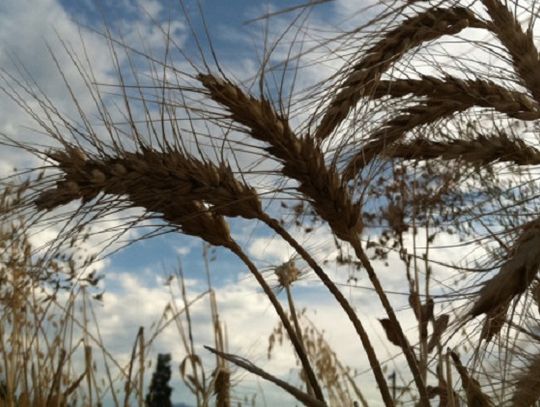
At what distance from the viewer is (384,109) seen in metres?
2.57

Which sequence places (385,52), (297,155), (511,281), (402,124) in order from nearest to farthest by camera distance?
(511,281)
(297,155)
(385,52)
(402,124)

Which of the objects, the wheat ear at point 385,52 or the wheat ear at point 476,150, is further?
the wheat ear at point 476,150

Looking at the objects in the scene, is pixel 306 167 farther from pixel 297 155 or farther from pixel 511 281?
pixel 511 281

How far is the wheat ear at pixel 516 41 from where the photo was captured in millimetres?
2385

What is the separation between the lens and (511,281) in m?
1.31

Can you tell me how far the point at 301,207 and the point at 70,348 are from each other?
1.23 metres

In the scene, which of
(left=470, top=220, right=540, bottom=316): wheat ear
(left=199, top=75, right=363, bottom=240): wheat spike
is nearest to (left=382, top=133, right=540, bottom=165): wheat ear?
(left=199, top=75, right=363, bottom=240): wheat spike

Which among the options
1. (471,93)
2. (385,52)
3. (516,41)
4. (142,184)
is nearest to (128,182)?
(142,184)

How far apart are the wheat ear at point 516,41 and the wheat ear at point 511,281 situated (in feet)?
3.68

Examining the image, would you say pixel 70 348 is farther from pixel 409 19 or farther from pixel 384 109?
pixel 409 19

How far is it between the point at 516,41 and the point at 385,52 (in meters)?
0.45

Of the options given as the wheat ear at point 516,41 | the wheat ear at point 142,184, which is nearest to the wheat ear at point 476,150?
the wheat ear at point 516,41

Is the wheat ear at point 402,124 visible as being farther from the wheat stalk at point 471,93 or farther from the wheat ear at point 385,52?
the wheat ear at point 385,52

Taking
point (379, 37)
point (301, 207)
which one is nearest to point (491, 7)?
point (379, 37)
